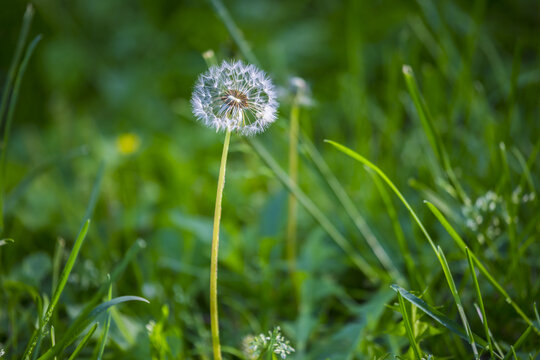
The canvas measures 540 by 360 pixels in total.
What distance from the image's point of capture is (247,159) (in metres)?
2.22

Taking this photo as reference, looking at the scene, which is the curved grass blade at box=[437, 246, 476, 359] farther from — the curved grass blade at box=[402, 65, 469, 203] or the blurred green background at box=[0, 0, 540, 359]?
the curved grass blade at box=[402, 65, 469, 203]

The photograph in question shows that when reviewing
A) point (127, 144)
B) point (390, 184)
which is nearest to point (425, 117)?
point (390, 184)

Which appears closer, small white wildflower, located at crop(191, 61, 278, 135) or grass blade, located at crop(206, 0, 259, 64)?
small white wildflower, located at crop(191, 61, 278, 135)

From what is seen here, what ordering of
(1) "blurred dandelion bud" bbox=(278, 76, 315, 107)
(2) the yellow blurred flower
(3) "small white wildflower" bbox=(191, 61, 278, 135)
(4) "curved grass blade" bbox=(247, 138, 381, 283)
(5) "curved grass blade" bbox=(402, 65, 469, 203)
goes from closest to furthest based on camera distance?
(3) "small white wildflower" bbox=(191, 61, 278, 135), (5) "curved grass blade" bbox=(402, 65, 469, 203), (4) "curved grass blade" bbox=(247, 138, 381, 283), (1) "blurred dandelion bud" bbox=(278, 76, 315, 107), (2) the yellow blurred flower

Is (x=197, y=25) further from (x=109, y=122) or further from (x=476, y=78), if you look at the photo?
(x=476, y=78)

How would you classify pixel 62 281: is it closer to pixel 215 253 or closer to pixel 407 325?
pixel 215 253

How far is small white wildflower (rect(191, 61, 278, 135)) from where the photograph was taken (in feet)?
2.71

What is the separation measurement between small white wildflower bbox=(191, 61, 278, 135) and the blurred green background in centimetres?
29

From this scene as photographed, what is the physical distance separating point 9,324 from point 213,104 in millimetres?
790

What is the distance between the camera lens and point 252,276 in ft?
4.79

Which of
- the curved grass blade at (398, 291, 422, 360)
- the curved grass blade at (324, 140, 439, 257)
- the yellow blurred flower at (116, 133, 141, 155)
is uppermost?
the yellow blurred flower at (116, 133, 141, 155)

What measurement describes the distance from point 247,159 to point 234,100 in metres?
1.39

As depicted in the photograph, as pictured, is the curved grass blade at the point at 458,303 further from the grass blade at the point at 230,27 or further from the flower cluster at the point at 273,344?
the grass blade at the point at 230,27

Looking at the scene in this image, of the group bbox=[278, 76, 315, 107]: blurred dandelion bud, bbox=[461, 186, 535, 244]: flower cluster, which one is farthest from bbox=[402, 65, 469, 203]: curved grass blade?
bbox=[278, 76, 315, 107]: blurred dandelion bud
